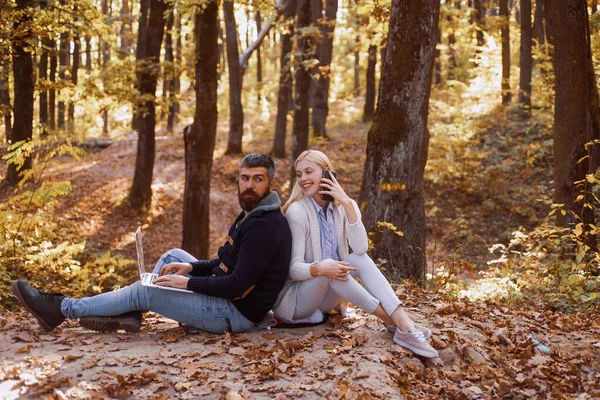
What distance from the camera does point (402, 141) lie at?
327 inches

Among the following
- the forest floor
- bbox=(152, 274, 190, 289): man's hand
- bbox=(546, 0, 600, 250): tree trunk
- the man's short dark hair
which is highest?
bbox=(546, 0, 600, 250): tree trunk

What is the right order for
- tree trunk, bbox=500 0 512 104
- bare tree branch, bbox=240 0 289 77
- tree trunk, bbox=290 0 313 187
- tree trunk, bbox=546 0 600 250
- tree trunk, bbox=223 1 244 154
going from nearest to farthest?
tree trunk, bbox=546 0 600 250 → tree trunk, bbox=290 0 313 187 → bare tree branch, bbox=240 0 289 77 → tree trunk, bbox=223 1 244 154 → tree trunk, bbox=500 0 512 104

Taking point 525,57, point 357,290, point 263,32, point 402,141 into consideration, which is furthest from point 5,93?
point 525,57

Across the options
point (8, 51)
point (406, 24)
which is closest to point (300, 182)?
point (406, 24)

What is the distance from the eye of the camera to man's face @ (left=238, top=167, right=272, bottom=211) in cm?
531

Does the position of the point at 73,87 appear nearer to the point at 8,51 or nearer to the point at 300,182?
the point at 8,51

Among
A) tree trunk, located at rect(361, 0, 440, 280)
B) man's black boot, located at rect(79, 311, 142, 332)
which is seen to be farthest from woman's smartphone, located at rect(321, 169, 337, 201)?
tree trunk, located at rect(361, 0, 440, 280)

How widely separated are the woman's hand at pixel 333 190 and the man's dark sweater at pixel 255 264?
1.43ft

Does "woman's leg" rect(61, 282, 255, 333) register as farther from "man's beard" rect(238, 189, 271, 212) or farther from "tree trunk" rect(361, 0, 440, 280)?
"tree trunk" rect(361, 0, 440, 280)

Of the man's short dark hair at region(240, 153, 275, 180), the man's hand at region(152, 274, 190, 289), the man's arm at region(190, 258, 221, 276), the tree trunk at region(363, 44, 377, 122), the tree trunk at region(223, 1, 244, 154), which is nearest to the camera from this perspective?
the man's hand at region(152, 274, 190, 289)

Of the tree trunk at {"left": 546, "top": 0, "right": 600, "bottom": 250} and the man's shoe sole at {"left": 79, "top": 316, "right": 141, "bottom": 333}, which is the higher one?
the tree trunk at {"left": 546, "top": 0, "right": 600, "bottom": 250}

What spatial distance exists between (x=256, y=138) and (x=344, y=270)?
19879mm

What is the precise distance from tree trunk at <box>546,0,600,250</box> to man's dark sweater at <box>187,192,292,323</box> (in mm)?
5799

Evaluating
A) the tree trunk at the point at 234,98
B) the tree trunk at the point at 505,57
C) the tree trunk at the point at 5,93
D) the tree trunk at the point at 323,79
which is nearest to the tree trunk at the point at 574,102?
the tree trunk at the point at 5,93
